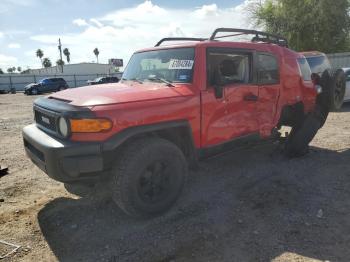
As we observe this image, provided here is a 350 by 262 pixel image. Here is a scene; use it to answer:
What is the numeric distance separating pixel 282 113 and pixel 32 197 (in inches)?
157

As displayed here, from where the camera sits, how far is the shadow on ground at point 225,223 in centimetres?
333

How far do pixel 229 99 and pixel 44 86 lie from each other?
1257 inches

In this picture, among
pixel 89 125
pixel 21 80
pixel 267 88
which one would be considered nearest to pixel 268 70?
pixel 267 88

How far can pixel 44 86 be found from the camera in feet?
110

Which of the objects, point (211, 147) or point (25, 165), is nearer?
point (211, 147)

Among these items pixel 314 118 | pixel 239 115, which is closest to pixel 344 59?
pixel 314 118

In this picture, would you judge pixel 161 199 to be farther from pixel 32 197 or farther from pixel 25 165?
pixel 25 165

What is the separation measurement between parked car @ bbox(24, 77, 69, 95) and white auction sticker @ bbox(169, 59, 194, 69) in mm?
31044

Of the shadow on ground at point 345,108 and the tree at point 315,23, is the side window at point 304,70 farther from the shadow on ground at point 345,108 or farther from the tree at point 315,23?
the tree at point 315,23

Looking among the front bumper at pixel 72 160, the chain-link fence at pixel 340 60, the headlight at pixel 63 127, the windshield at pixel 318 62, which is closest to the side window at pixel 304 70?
the windshield at pixel 318 62

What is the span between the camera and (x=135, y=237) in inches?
142

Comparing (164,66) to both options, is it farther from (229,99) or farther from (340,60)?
(340,60)

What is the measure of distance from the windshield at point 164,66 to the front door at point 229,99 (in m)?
0.28

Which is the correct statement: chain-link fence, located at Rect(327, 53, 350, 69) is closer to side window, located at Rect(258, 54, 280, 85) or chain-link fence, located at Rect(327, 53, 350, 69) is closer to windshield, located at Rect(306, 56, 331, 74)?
windshield, located at Rect(306, 56, 331, 74)
